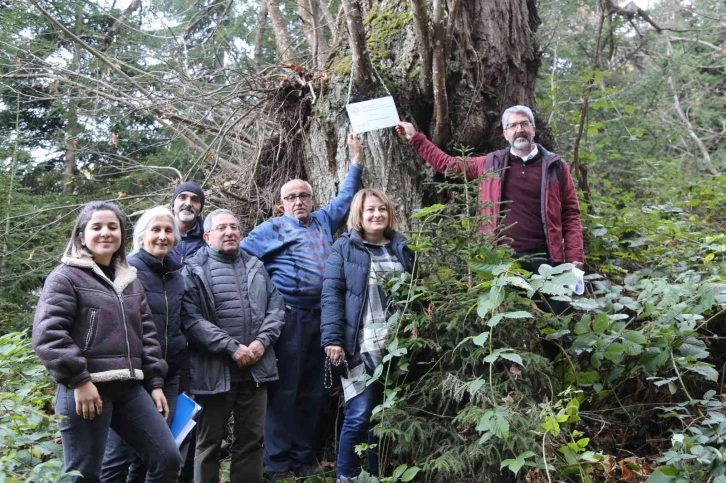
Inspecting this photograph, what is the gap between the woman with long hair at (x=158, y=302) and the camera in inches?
145

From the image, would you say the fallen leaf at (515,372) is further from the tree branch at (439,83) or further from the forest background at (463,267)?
the tree branch at (439,83)

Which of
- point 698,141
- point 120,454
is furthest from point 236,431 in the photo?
point 698,141

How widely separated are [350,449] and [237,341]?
95 centimetres

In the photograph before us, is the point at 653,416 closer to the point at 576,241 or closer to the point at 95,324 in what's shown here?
the point at 576,241

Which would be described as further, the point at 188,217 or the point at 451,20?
the point at 451,20

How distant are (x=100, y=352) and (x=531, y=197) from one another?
9.76 ft

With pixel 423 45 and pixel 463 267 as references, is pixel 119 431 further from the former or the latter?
pixel 423 45

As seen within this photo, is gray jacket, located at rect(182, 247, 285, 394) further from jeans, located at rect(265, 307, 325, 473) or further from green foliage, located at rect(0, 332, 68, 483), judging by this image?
green foliage, located at rect(0, 332, 68, 483)

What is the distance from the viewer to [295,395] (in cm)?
427

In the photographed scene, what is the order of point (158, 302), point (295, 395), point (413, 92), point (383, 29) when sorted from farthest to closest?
point (383, 29)
point (413, 92)
point (295, 395)
point (158, 302)

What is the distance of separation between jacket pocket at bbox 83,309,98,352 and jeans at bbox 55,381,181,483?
0.21 metres

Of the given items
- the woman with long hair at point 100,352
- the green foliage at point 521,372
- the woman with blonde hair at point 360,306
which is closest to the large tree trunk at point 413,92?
the woman with blonde hair at point 360,306

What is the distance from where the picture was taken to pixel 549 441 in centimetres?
325

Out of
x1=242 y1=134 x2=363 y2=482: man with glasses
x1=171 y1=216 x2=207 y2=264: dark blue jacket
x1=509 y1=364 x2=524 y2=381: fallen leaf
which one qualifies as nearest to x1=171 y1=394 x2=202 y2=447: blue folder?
x1=242 y1=134 x2=363 y2=482: man with glasses
